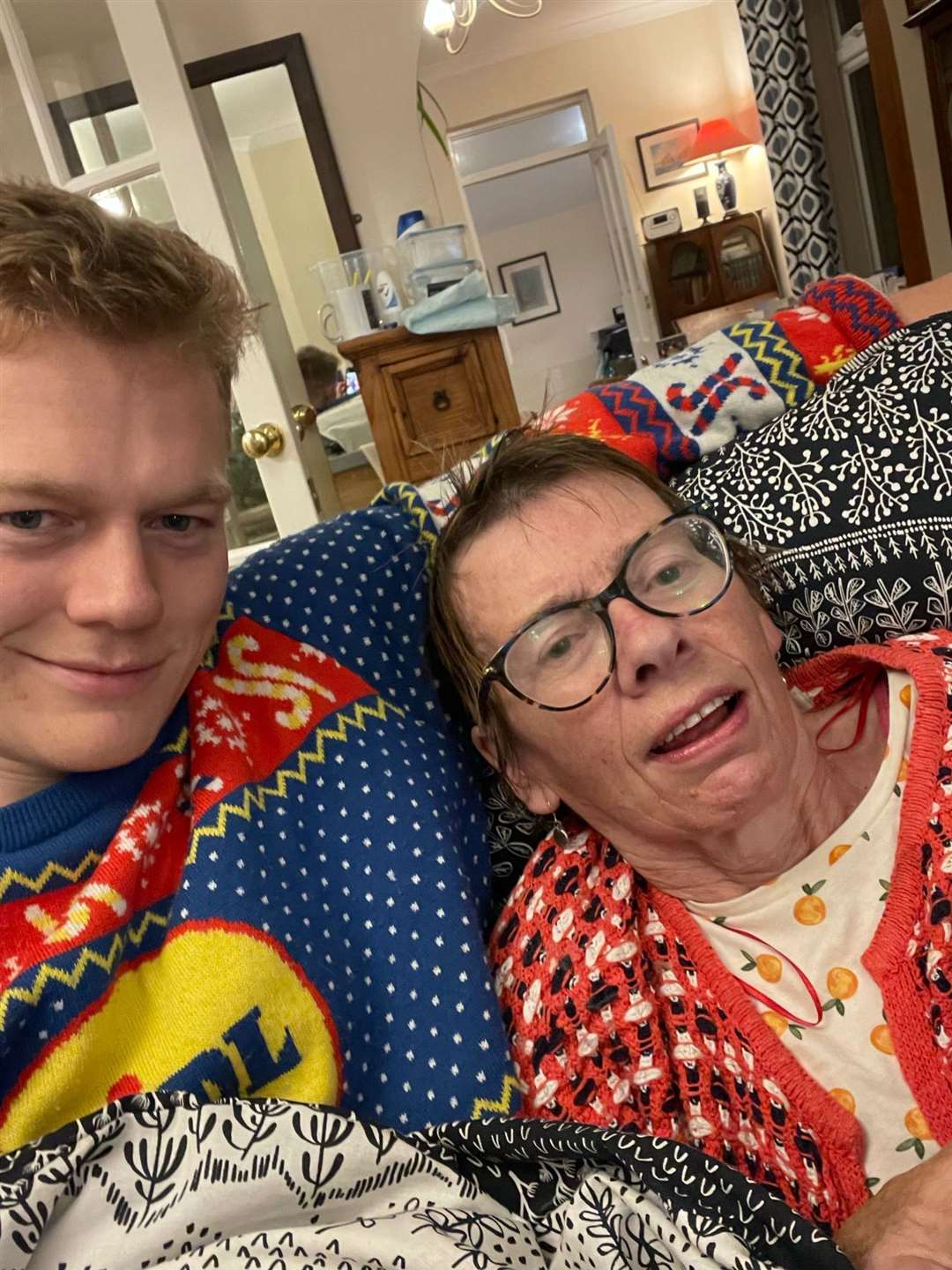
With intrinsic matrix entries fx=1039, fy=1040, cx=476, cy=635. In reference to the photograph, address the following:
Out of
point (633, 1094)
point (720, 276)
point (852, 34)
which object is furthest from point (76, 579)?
point (720, 276)

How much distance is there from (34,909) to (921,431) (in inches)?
37.6

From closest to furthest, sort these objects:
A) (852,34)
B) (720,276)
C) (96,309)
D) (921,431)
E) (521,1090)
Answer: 1. (96,309)
2. (521,1090)
3. (921,431)
4. (852,34)
5. (720,276)

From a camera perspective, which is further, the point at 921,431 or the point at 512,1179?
the point at 921,431

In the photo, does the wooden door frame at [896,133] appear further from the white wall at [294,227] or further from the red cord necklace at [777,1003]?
the red cord necklace at [777,1003]

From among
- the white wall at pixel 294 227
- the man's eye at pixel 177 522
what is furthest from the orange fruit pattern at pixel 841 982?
the white wall at pixel 294 227

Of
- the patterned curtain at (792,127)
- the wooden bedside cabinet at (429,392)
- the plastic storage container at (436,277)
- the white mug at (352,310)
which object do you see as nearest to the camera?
the wooden bedside cabinet at (429,392)

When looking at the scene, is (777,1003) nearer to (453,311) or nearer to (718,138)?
(453,311)

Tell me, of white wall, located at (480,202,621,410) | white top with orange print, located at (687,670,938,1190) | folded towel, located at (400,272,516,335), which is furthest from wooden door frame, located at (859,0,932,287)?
white wall, located at (480,202,621,410)

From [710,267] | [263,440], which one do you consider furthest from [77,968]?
[710,267]

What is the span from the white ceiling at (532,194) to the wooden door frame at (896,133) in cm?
468

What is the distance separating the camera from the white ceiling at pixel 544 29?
615 cm

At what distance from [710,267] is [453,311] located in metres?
4.92

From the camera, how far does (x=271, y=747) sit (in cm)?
99

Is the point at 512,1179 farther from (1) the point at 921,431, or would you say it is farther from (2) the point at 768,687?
(1) the point at 921,431
